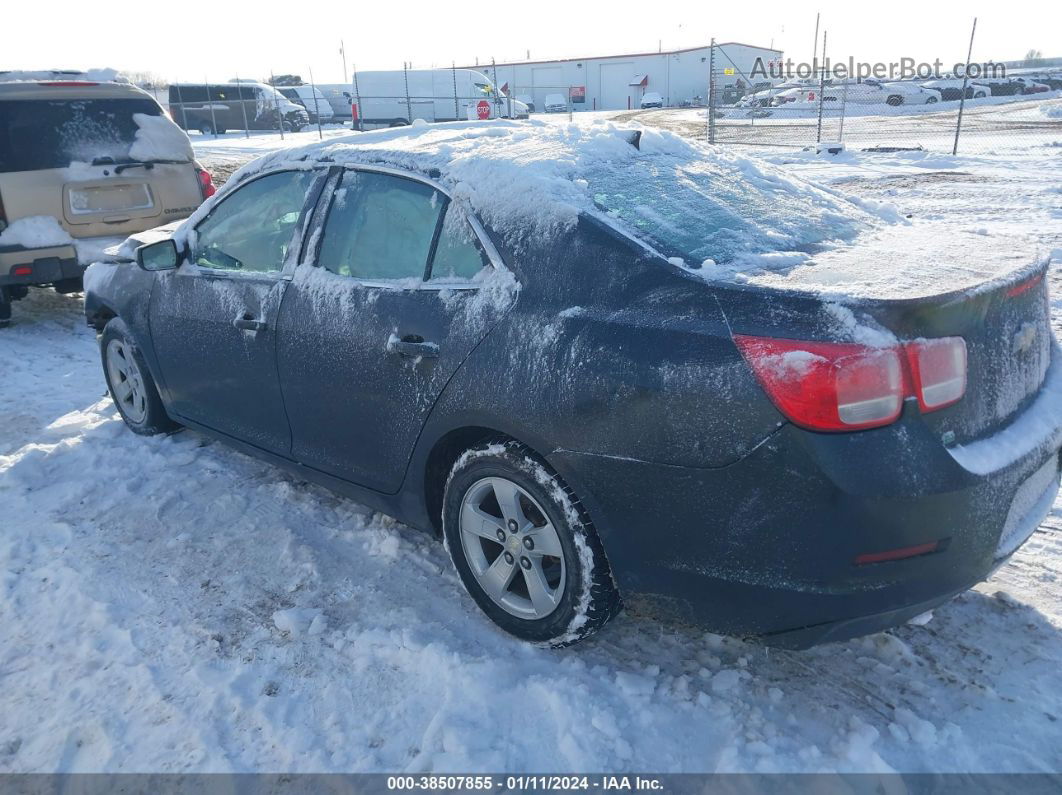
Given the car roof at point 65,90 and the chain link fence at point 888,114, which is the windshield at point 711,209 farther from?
the chain link fence at point 888,114

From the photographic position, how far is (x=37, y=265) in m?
6.73

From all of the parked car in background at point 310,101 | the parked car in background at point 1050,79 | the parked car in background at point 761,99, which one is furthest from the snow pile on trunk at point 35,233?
the parked car in background at point 1050,79

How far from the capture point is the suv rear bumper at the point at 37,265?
6.64 metres

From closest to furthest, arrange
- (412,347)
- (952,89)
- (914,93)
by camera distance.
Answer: (412,347) < (914,93) < (952,89)

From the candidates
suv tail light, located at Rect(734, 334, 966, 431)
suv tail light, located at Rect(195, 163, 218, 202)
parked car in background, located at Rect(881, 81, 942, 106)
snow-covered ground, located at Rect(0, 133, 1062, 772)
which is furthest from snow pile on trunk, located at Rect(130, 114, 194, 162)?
parked car in background, located at Rect(881, 81, 942, 106)

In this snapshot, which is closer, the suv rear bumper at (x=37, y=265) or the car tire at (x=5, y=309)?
the suv rear bumper at (x=37, y=265)

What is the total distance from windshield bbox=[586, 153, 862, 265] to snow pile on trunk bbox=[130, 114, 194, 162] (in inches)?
224

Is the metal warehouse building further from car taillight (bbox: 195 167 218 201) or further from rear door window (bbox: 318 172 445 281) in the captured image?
rear door window (bbox: 318 172 445 281)

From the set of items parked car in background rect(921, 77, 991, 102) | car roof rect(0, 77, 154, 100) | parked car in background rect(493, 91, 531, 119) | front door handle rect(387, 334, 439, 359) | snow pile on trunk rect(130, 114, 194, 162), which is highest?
parked car in background rect(921, 77, 991, 102)

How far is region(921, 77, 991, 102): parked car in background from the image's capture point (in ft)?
120

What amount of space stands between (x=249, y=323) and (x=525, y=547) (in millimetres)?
1656

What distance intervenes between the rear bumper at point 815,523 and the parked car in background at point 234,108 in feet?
112

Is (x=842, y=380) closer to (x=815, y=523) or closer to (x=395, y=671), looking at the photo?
(x=815, y=523)

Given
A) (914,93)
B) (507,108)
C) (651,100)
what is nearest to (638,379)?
(507,108)
